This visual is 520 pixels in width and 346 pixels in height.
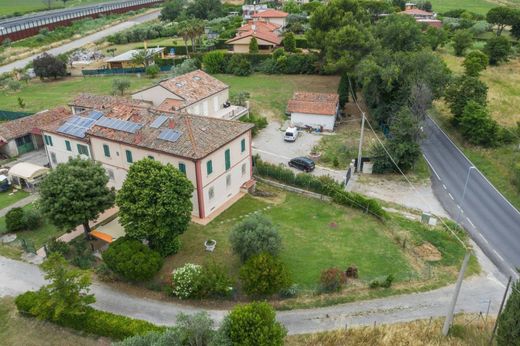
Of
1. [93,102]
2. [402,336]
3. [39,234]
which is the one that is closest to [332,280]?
[402,336]

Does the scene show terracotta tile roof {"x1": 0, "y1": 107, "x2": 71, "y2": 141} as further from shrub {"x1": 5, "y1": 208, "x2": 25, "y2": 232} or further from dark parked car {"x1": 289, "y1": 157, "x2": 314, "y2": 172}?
dark parked car {"x1": 289, "y1": 157, "x2": 314, "y2": 172}

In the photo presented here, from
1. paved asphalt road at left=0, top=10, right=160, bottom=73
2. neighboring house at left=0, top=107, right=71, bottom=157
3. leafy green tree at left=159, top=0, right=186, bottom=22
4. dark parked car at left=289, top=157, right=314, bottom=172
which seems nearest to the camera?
dark parked car at left=289, top=157, right=314, bottom=172

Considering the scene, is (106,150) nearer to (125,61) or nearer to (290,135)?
(290,135)

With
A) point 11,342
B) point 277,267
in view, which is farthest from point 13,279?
point 277,267

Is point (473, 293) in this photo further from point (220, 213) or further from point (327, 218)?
point (220, 213)

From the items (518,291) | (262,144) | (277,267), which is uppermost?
(518,291)

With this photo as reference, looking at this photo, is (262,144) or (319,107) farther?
(319,107)

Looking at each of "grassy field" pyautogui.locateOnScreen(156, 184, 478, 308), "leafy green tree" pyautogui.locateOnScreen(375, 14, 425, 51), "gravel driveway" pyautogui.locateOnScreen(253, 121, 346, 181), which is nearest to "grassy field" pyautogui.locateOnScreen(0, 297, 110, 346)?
"grassy field" pyautogui.locateOnScreen(156, 184, 478, 308)
